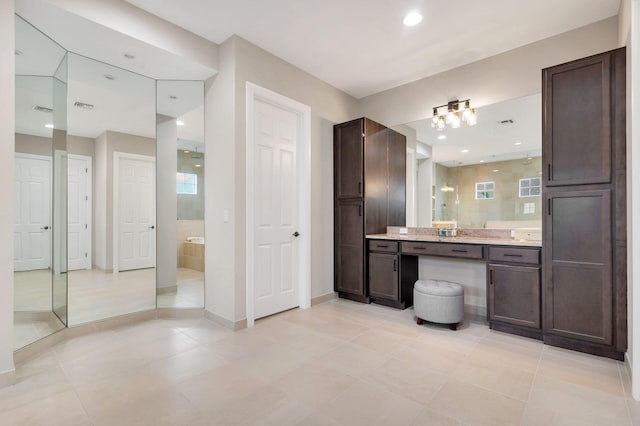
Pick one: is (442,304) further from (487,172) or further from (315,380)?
(487,172)

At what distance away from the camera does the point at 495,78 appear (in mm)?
3410

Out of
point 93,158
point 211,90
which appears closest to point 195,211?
point 211,90

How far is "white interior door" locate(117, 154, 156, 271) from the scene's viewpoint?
12.0ft

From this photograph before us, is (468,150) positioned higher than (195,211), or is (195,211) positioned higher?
(468,150)

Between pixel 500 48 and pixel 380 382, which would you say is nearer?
pixel 380 382

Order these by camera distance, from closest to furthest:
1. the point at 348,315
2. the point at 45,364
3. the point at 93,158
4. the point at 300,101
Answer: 1. the point at 45,364
2. the point at 348,315
3. the point at 300,101
4. the point at 93,158

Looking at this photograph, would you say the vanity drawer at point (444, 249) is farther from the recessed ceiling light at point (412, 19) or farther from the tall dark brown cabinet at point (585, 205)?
the recessed ceiling light at point (412, 19)

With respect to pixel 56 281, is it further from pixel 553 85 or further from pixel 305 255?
pixel 553 85

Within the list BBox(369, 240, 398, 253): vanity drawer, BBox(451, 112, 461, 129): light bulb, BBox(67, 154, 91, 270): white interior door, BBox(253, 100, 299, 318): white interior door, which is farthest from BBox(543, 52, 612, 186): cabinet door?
BBox(67, 154, 91, 270): white interior door

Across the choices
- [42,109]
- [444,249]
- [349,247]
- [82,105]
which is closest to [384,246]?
[349,247]

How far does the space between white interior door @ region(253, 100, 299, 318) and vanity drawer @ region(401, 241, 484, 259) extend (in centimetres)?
145

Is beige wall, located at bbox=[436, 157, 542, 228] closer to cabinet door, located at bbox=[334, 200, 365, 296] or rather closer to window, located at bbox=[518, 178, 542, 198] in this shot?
window, located at bbox=[518, 178, 542, 198]

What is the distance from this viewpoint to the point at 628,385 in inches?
78.3

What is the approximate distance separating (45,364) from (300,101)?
11.6 ft
